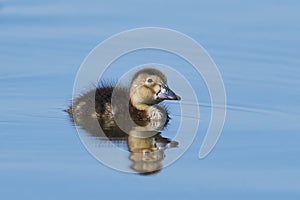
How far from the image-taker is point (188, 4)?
1139cm

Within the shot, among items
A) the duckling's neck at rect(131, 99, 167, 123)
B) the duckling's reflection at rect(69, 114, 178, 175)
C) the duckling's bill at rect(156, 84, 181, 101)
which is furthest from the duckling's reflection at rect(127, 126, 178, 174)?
the duckling's bill at rect(156, 84, 181, 101)

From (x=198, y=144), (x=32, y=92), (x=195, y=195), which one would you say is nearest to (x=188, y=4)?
(x=32, y=92)

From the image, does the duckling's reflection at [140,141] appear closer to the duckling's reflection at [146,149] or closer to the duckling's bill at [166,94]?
the duckling's reflection at [146,149]

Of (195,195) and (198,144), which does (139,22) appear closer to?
(198,144)

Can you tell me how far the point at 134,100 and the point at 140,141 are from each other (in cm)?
77

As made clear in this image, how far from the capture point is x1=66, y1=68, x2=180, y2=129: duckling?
8742mm

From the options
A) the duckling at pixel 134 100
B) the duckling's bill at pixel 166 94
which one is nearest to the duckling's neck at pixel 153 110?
the duckling at pixel 134 100

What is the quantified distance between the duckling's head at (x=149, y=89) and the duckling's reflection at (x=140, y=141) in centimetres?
21

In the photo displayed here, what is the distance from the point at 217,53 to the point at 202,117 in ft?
4.67

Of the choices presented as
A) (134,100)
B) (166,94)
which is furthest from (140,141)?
(134,100)

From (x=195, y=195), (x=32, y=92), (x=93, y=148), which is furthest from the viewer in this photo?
(x=32, y=92)

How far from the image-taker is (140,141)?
27.1 feet

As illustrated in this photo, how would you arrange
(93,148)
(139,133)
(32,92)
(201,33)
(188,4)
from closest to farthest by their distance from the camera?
(93,148)
(139,133)
(32,92)
(201,33)
(188,4)

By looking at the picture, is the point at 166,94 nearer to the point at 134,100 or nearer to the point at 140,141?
the point at 134,100
